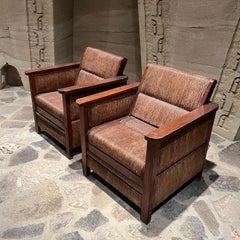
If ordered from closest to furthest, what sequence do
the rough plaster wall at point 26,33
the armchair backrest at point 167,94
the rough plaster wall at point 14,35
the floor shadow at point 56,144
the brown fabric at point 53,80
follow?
the armchair backrest at point 167,94, the floor shadow at point 56,144, the brown fabric at point 53,80, the rough plaster wall at point 26,33, the rough plaster wall at point 14,35

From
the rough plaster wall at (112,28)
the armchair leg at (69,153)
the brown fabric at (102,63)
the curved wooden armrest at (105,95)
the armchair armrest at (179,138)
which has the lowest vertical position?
the armchair leg at (69,153)

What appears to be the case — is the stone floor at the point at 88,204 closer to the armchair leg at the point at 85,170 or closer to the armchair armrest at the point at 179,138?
the armchair leg at the point at 85,170

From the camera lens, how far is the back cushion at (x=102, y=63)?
236 cm

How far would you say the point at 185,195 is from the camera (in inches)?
78.7

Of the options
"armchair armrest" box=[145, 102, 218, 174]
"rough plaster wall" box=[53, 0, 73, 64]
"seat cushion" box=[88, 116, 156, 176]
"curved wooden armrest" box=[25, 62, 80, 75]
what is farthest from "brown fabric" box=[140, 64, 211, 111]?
"rough plaster wall" box=[53, 0, 73, 64]

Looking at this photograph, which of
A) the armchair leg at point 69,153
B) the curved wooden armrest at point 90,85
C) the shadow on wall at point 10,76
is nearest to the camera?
the curved wooden armrest at point 90,85

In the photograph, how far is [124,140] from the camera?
5.98ft

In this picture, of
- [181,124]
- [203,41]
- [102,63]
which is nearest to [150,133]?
[181,124]

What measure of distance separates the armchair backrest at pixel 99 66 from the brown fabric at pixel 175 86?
13.7 inches

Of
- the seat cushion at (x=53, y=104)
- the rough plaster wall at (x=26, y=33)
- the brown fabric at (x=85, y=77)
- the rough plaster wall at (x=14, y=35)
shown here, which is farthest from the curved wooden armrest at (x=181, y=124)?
the rough plaster wall at (x=14, y=35)

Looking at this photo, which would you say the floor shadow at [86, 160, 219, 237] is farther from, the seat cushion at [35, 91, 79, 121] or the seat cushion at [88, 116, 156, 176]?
the seat cushion at [35, 91, 79, 121]

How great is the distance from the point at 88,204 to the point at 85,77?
48.7 inches

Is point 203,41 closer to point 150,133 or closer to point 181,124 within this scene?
point 181,124

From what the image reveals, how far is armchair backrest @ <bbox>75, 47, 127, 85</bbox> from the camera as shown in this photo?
2.37m
